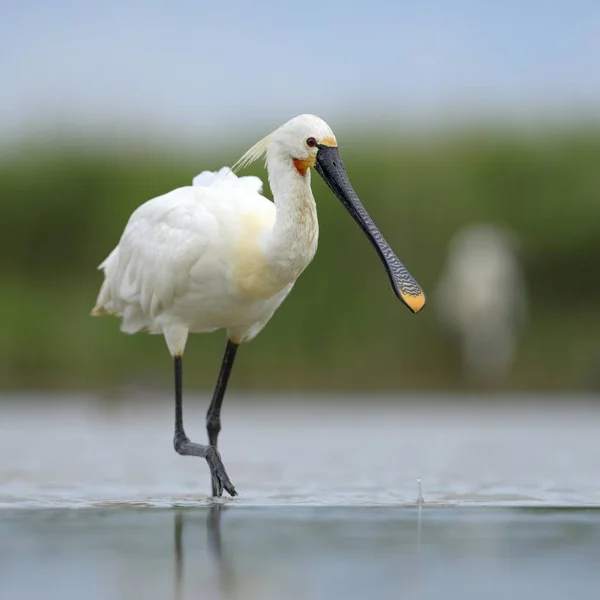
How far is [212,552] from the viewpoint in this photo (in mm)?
5684

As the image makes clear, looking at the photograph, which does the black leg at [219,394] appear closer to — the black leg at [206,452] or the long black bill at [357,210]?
the black leg at [206,452]

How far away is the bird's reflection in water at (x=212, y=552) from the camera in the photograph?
4965 millimetres

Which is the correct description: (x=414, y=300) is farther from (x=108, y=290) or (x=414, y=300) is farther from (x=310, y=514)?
(x=108, y=290)

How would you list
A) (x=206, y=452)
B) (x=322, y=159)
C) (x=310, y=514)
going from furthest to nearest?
(x=206, y=452)
(x=322, y=159)
(x=310, y=514)

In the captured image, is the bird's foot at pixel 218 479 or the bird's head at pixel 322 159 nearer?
the bird's head at pixel 322 159

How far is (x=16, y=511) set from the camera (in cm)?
707

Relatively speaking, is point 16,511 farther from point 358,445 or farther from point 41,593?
point 358,445

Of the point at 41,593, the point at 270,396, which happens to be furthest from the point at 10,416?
the point at 41,593

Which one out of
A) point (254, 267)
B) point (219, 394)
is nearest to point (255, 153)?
point (254, 267)

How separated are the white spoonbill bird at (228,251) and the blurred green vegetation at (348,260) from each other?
8.92m

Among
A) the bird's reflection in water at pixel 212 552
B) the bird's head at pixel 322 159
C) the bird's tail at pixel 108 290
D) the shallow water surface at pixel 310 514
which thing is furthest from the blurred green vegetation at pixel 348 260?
the bird's reflection in water at pixel 212 552

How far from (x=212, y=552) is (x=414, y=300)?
2425 mm

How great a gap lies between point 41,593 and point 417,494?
335cm

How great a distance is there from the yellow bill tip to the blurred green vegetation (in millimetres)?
10338
